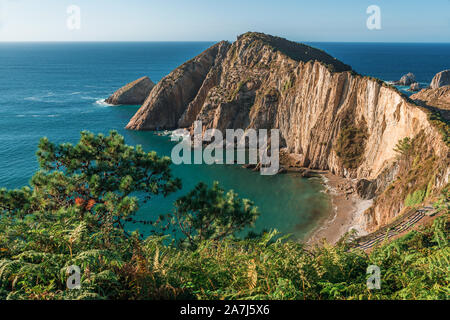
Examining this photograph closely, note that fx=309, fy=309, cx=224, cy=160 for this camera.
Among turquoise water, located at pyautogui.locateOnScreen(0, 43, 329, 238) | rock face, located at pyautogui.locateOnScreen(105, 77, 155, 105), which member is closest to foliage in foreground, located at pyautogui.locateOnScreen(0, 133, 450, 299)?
turquoise water, located at pyautogui.locateOnScreen(0, 43, 329, 238)

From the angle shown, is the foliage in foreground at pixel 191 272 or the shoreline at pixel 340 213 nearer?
the foliage in foreground at pixel 191 272

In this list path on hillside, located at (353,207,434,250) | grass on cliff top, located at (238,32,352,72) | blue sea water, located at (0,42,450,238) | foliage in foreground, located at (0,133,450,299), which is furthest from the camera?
grass on cliff top, located at (238,32,352,72)

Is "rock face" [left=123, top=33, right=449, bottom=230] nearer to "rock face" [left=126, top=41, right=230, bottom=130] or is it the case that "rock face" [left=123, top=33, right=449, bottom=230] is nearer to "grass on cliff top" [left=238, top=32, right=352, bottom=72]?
"rock face" [left=126, top=41, right=230, bottom=130]

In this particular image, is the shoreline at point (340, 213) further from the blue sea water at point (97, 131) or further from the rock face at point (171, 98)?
the rock face at point (171, 98)

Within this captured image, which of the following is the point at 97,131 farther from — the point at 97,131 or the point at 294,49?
the point at 294,49

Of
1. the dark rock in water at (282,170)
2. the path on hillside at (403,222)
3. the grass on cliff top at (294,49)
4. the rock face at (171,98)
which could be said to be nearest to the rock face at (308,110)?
the rock face at (171,98)
